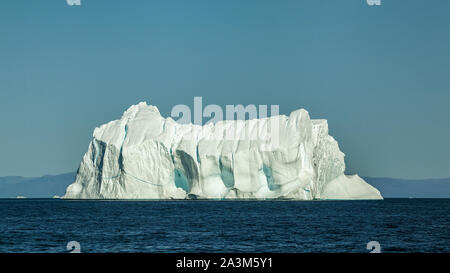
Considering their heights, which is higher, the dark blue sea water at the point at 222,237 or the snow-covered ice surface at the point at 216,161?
the snow-covered ice surface at the point at 216,161

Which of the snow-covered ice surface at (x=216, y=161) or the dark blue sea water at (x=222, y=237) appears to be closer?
the dark blue sea water at (x=222, y=237)

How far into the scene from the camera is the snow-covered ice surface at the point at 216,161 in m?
55.8

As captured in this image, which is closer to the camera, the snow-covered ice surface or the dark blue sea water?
the dark blue sea water

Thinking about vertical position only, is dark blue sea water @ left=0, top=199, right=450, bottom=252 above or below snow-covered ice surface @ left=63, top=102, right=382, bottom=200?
below

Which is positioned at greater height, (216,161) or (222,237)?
(216,161)

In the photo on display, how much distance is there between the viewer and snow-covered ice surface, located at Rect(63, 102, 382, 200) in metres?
55.8

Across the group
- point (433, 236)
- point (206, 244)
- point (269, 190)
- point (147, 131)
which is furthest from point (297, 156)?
point (206, 244)

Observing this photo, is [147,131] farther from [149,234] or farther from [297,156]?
[149,234]

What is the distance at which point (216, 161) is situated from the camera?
56031 mm

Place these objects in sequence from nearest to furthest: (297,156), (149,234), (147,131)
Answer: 1. (149,234)
2. (297,156)
3. (147,131)

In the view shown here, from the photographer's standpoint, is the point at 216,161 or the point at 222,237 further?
the point at 216,161
